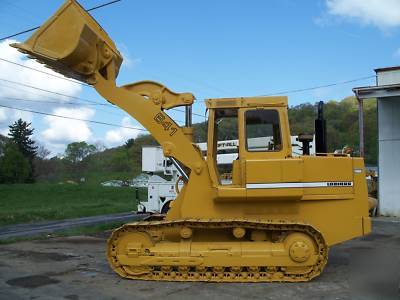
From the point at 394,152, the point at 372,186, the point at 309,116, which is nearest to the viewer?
the point at 309,116

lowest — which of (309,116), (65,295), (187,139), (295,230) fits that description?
(65,295)

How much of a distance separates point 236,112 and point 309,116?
3964 millimetres

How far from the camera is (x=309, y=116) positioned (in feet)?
40.2

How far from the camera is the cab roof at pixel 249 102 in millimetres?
8734

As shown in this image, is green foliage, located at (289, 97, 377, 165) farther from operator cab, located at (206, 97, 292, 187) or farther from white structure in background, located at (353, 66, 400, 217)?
operator cab, located at (206, 97, 292, 187)

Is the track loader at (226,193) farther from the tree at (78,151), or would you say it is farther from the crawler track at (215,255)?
the tree at (78,151)

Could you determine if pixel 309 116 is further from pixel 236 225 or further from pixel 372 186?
pixel 372 186

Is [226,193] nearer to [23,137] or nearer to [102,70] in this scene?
[102,70]

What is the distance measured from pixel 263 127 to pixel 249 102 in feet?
1.69

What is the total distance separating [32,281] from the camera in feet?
27.6

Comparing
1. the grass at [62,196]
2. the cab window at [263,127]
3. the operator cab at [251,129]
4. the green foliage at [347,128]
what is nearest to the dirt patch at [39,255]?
the operator cab at [251,129]

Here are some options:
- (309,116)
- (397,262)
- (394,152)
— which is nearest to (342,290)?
(397,262)

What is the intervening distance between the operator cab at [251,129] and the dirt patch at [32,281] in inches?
132

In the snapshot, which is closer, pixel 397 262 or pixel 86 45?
pixel 86 45
